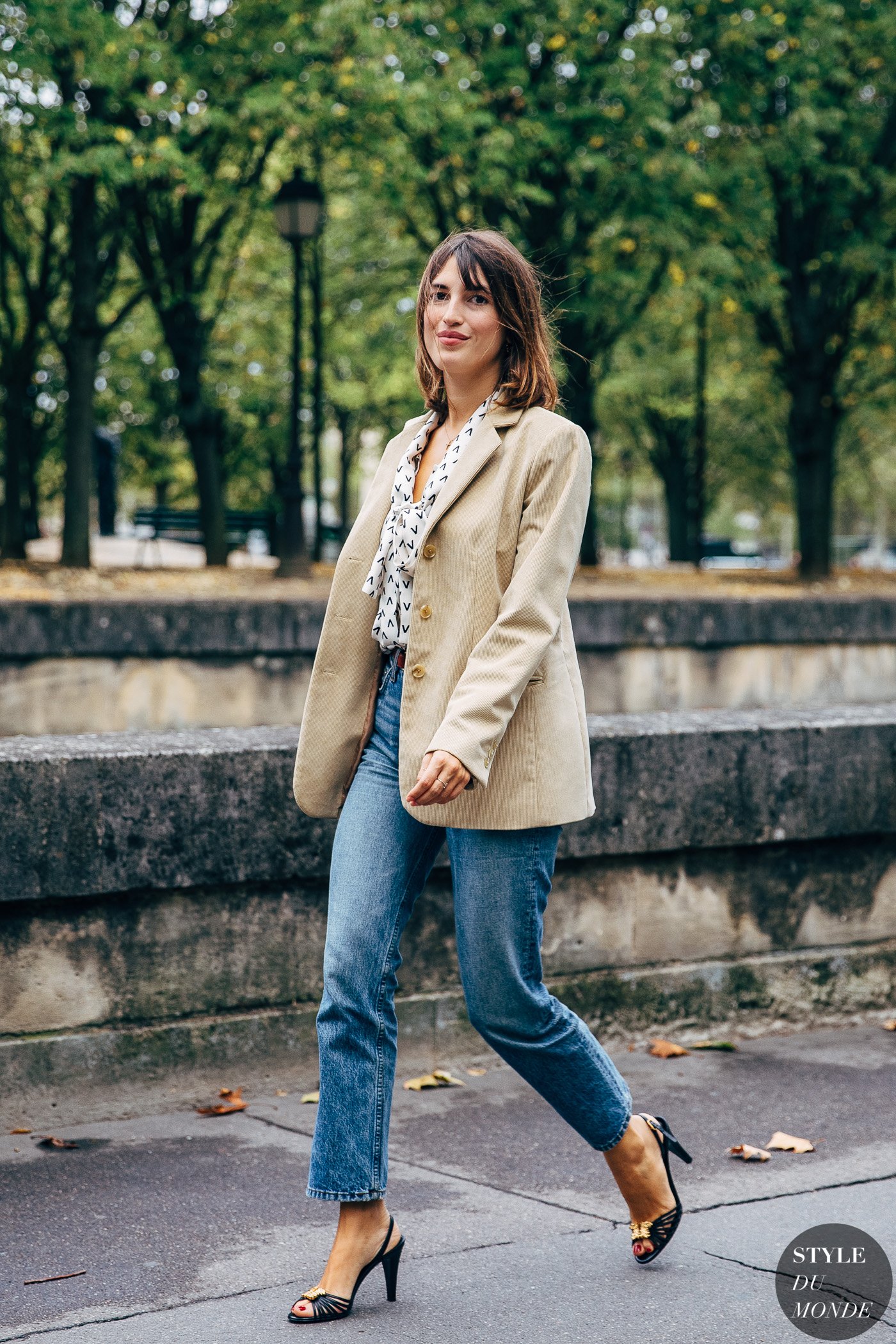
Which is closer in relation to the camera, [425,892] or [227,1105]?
[227,1105]

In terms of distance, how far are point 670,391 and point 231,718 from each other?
26.6 m

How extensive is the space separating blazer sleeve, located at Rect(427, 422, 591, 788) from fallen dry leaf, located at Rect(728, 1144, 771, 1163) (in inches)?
64.3

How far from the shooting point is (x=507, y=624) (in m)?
3.04

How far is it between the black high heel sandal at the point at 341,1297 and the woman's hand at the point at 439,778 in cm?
90

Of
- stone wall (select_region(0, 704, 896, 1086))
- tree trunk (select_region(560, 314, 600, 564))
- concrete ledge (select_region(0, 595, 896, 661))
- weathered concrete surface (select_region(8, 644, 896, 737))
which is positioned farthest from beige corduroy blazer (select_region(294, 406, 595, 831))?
tree trunk (select_region(560, 314, 600, 564))

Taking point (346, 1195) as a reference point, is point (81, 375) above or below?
above

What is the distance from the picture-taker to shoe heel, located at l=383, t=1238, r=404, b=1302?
313cm

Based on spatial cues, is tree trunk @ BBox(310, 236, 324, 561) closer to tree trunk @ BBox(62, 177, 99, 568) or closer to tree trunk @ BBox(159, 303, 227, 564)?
tree trunk @ BBox(159, 303, 227, 564)

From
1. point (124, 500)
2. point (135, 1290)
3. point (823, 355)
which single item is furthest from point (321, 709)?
point (124, 500)

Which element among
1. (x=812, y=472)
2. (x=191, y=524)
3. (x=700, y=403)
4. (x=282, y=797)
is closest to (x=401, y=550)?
(x=282, y=797)

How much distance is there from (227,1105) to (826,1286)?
6.13 ft

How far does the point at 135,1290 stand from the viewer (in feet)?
10.4

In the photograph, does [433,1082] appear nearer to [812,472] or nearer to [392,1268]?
[392,1268]

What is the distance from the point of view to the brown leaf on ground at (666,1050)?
5.03m
